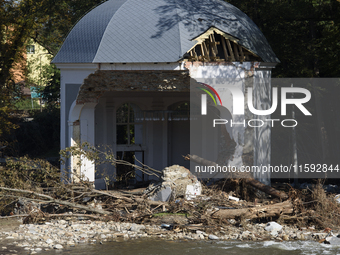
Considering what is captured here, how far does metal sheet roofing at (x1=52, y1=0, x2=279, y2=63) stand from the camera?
13477mm

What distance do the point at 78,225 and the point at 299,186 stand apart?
8.61m

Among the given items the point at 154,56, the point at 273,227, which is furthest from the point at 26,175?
the point at 273,227

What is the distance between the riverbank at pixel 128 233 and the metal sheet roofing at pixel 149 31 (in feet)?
17.0

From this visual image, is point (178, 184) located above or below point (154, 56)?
below

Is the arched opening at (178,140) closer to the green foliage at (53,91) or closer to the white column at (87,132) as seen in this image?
the white column at (87,132)

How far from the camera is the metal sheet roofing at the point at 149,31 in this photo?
44.2 feet

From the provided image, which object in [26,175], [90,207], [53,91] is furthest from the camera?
[53,91]

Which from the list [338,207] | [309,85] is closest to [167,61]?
[338,207]

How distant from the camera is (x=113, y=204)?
11.7 metres

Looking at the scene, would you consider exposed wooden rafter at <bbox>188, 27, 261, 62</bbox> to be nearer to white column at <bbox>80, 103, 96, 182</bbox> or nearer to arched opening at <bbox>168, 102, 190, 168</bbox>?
white column at <bbox>80, 103, 96, 182</bbox>

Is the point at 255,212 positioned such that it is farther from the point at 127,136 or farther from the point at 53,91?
the point at 53,91

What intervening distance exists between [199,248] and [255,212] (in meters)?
2.06

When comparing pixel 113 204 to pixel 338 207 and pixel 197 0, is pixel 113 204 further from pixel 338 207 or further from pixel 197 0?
pixel 197 0

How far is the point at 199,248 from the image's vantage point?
367 inches
